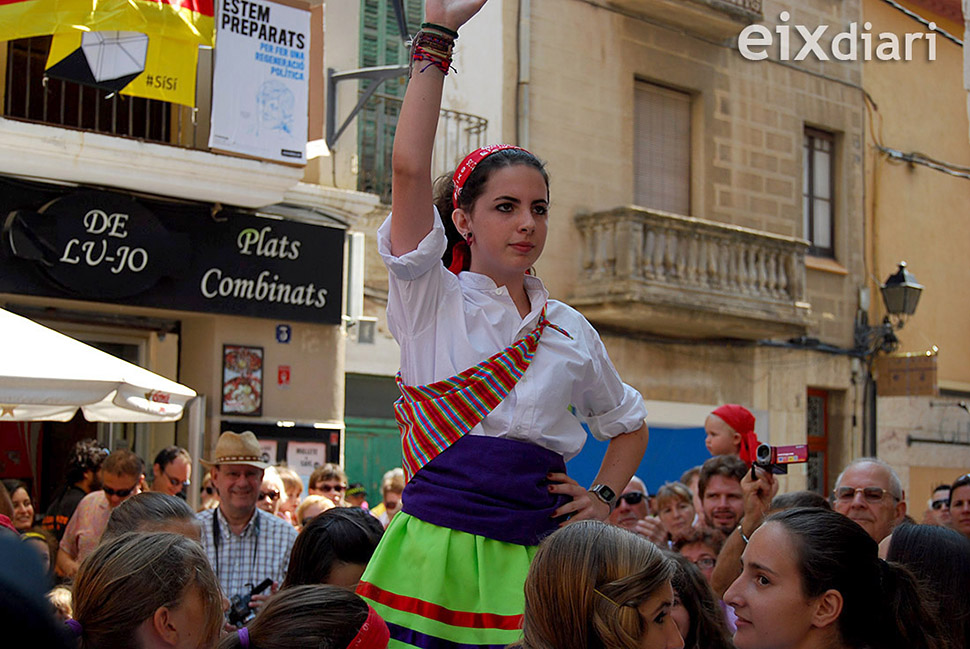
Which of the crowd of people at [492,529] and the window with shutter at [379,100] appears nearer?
the crowd of people at [492,529]

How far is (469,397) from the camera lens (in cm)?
265

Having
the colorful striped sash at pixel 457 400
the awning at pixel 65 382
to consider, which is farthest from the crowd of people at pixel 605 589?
the awning at pixel 65 382

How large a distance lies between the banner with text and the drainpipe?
463cm

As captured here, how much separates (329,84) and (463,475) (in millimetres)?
9759

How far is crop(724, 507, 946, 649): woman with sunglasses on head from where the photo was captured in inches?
112

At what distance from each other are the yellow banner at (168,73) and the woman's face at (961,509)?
6.17 metres

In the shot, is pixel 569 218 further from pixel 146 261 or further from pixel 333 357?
pixel 146 261

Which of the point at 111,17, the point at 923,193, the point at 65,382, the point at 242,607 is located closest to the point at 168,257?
the point at 111,17

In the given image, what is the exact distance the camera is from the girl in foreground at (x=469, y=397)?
262 cm

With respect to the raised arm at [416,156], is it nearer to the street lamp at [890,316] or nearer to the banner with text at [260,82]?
the banner with text at [260,82]

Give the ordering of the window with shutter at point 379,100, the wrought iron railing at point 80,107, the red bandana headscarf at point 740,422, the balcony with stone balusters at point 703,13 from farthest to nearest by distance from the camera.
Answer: the balcony with stone balusters at point 703,13
the window with shutter at point 379,100
the wrought iron railing at point 80,107
the red bandana headscarf at point 740,422

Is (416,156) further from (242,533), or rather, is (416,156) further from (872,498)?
(242,533)

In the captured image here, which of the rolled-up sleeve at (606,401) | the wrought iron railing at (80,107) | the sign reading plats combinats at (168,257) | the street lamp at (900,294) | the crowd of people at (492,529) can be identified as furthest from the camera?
the street lamp at (900,294)

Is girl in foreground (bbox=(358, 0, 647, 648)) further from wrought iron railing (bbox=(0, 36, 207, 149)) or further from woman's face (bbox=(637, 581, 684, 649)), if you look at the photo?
wrought iron railing (bbox=(0, 36, 207, 149))
